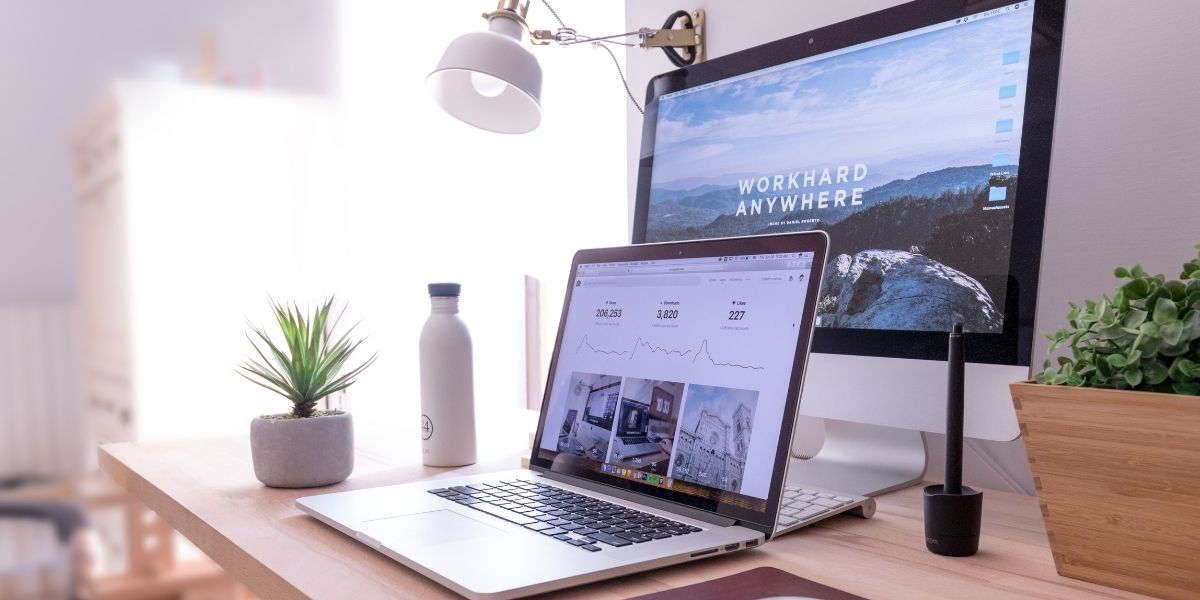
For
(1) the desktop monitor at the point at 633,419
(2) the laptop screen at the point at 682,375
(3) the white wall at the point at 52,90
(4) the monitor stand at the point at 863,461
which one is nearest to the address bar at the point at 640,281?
(2) the laptop screen at the point at 682,375

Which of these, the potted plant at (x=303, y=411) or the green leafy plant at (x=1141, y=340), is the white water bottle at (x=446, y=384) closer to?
the potted plant at (x=303, y=411)

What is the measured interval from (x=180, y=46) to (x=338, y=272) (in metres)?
0.33

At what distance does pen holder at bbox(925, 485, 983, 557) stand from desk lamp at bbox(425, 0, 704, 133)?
0.72m

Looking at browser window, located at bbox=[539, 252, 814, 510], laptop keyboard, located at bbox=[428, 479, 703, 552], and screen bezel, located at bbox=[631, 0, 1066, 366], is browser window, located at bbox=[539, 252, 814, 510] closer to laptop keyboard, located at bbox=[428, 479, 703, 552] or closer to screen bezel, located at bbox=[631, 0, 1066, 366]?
laptop keyboard, located at bbox=[428, 479, 703, 552]

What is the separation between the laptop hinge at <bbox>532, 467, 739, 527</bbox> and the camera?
2.33ft

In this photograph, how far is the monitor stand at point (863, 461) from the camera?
876mm

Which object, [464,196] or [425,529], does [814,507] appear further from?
[464,196]

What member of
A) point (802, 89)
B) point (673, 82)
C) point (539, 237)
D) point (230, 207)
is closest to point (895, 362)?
point (802, 89)

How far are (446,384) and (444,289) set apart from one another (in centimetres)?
11

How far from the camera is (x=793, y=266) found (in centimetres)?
75

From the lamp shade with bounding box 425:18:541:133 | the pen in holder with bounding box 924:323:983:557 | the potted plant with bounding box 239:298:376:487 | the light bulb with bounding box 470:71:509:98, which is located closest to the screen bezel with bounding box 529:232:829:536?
the pen in holder with bounding box 924:323:983:557

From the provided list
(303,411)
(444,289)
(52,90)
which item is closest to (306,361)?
(303,411)

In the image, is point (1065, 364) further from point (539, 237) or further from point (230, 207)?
point (539, 237)

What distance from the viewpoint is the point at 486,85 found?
1.26m
